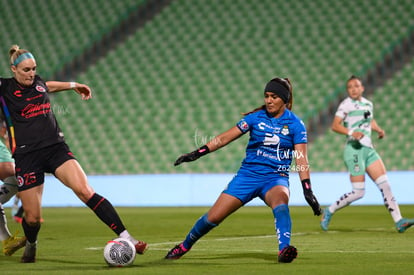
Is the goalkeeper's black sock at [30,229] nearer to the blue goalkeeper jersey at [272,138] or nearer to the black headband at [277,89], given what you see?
the blue goalkeeper jersey at [272,138]

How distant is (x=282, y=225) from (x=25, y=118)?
2472 millimetres

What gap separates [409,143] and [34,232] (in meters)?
13.5

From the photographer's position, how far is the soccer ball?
655 centimetres

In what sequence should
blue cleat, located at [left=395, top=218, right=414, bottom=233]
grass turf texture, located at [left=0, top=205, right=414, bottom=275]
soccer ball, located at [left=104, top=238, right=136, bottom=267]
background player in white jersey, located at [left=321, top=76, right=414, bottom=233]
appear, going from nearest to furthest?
grass turf texture, located at [left=0, top=205, right=414, bottom=275] < soccer ball, located at [left=104, top=238, right=136, bottom=267] < blue cleat, located at [left=395, top=218, right=414, bottom=233] < background player in white jersey, located at [left=321, top=76, right=414, bottom=233]

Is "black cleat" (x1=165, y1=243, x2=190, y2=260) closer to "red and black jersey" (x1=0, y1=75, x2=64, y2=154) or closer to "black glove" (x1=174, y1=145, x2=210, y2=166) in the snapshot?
"black glove" (x1=174, y1=145, x2=210, y2=166)

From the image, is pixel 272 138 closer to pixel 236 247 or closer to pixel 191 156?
pixel 191 156

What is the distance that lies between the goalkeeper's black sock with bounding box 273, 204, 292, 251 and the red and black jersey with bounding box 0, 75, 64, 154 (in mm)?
2090

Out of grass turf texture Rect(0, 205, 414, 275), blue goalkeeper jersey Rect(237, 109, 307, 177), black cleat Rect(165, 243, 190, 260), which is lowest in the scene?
grass turf texture Rect(0, 205, 414, 275)

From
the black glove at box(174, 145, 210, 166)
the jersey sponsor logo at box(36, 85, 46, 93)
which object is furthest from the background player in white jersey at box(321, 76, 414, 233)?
the jersey sponsor logo at box(36, 85, 46, 93)

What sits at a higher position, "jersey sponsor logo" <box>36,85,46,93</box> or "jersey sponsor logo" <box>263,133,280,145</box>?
"jersey sponsor logo" <box>36,85,46,93</box>

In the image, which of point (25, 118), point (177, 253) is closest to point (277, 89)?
point (177, 253)

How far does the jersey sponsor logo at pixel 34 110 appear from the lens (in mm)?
6957

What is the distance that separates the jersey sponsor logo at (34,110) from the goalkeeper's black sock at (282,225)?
227 centimetres

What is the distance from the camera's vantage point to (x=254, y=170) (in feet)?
22.8
